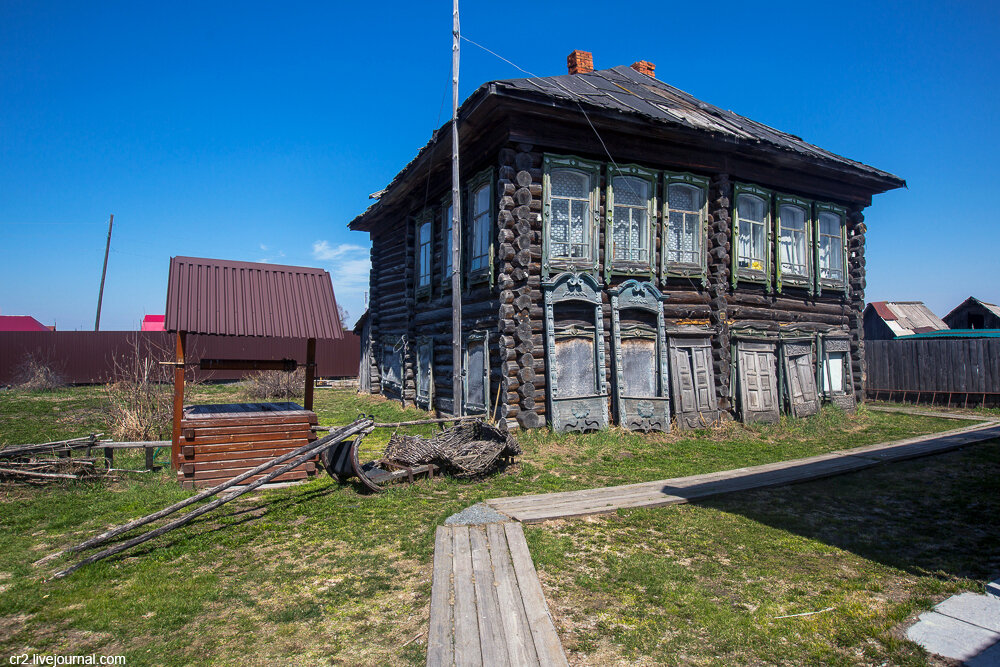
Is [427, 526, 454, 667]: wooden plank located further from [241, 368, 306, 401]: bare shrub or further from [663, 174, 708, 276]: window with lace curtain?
[241, 368, 306, 401]: bare shrub

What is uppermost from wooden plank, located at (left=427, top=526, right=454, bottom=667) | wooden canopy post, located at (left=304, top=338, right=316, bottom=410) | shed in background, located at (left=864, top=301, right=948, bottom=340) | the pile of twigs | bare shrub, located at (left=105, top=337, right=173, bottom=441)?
shed in background, located at (left=864, top=301, right=948, bottom=340)

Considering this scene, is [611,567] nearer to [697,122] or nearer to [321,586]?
[321,586]

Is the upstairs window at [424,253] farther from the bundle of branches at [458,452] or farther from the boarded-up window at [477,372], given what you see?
the bundle of branches at [458,452]

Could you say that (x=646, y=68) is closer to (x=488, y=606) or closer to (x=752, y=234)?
(x=752, y=234)

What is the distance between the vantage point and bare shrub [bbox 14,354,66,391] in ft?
74.0

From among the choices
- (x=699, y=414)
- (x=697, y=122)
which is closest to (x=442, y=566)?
(x=699, y=414)

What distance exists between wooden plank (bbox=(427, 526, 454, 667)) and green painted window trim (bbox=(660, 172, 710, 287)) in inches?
351

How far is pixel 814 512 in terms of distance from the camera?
649 centimetres

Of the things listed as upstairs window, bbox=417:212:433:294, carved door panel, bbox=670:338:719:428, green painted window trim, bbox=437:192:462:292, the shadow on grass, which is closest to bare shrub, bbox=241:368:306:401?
upstairs window, bbox=417:212:433:294

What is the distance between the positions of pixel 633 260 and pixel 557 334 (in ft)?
8.85

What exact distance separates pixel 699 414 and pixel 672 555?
24.6 feet

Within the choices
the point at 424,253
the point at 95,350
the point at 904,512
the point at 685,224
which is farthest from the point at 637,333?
the point at 95,350

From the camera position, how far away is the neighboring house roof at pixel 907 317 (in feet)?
91.2

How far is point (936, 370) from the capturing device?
18547 millimetres
